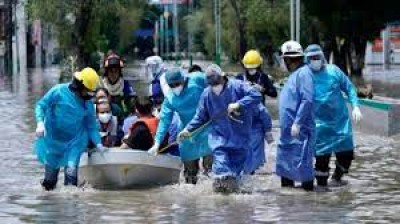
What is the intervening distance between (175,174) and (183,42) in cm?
13126

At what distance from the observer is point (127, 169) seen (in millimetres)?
12828

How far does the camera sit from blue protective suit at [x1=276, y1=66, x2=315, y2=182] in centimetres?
1205

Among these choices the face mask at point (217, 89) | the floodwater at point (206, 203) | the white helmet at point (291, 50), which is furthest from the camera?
the white helmet at point (291, 50)

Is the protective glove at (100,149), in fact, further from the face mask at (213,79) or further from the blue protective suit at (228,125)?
the face mask at (213,79)

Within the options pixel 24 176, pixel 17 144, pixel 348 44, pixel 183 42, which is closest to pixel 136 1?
pixel 348 44

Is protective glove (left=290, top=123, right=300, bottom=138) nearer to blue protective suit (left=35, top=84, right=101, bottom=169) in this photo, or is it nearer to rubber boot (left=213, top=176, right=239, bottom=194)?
rubber boot (left=213, top=176, right=239, bottom=194)

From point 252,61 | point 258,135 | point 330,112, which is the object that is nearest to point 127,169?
point 258,135

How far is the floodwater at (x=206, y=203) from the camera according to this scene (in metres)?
10.8

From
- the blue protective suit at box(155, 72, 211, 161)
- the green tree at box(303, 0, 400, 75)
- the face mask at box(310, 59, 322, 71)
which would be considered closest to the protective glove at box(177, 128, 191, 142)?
the blue protective suit at box(155, 72, 211, 161)

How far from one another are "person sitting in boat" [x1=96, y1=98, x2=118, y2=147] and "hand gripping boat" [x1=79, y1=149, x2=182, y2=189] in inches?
25.7

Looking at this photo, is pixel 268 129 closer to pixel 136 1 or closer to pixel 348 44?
pixel 136 1

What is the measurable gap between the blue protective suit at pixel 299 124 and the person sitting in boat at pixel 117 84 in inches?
108

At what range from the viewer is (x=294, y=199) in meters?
12.1

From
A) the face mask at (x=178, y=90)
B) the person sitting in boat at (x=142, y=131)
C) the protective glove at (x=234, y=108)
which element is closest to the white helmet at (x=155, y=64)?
the person sitting in boat at (x=142, y=131)
